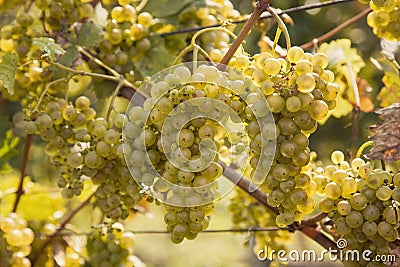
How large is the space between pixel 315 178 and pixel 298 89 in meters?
0.16

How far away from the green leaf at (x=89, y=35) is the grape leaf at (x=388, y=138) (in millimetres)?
434

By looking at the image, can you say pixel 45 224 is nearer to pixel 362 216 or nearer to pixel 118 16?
pixel 118 16

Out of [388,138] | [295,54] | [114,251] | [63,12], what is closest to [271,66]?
[295,54]

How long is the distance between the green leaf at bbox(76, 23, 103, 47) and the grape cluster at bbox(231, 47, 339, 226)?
0.31 metres

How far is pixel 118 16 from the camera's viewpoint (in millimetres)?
963

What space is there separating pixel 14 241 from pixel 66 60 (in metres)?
0.29

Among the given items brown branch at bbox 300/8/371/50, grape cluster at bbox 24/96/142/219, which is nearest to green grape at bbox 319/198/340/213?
grape cluster at bbox 24/96/142/219

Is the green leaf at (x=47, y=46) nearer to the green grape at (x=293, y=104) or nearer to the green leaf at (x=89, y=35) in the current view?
the green leaf at (x=89, y=35)

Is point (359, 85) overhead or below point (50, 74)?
below

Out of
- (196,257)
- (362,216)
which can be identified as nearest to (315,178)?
(362,216)

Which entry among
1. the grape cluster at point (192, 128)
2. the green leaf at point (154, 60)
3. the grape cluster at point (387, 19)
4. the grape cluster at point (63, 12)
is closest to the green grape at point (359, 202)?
the grape cluster at point (192, 128)

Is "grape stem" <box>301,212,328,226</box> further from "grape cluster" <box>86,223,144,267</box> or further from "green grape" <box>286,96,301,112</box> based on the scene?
"grape cluster" <box>86,223,144,267</box>

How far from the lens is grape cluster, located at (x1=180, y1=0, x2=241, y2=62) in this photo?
984 mm

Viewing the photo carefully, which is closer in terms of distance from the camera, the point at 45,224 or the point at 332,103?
the point at 332,103
